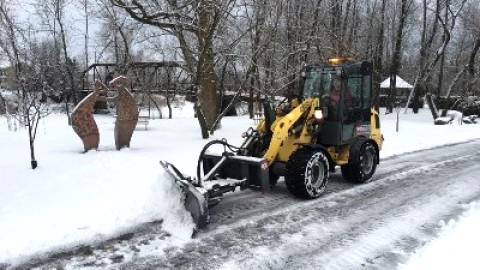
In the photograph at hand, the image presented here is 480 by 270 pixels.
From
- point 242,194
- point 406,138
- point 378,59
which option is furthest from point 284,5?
point 378,59

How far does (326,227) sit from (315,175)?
1.56 meters

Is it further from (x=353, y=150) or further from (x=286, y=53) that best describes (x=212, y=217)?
(x=286, y=53)

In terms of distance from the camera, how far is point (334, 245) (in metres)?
5.71

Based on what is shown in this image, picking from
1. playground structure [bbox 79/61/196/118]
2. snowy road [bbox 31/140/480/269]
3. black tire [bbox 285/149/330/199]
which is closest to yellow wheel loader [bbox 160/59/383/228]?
black tire [bbox 285/149/330/199]

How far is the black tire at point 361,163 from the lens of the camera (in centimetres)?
864

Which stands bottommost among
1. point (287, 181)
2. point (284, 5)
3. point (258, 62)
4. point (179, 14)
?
point (287, 181)

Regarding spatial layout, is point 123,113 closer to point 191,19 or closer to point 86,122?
point 86,122

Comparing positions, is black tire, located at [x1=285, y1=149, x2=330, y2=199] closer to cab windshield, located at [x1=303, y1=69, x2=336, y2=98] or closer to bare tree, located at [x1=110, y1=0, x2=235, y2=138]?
cab windshield, located at [x1=303, y1=69, x2=336, y2=98]

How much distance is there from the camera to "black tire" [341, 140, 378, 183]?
28.3 feet

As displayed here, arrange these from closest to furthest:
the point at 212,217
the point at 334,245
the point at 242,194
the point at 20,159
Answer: the point at 334,245 < the point at 212,217 < the point at 242,194 < the point at 20,159

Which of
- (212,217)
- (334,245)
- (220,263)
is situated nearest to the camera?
(220,263)

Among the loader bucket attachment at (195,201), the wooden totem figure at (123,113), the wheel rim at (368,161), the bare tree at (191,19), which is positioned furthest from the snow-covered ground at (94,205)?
the bare tree at (191,19)

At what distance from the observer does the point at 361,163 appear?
344 inches

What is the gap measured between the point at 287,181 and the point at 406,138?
11628 millimetres
